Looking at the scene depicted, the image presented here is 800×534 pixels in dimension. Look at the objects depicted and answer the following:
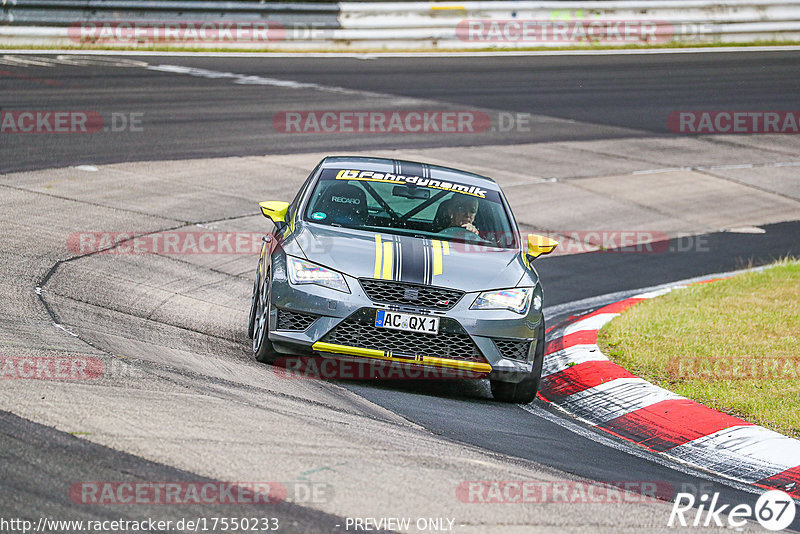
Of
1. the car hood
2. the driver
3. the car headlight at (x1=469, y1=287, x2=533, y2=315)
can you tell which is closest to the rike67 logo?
the car headlight at (x1=469, y1=287, x2=533, y2=315)

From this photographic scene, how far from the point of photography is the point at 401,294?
7.17 meters

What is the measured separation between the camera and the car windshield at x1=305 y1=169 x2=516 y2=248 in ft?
26.7

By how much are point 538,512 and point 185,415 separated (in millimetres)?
1744

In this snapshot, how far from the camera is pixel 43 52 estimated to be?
916 inches

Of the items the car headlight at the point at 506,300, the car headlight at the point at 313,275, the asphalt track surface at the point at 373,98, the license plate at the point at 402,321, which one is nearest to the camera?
the license plate at the point at 402,321

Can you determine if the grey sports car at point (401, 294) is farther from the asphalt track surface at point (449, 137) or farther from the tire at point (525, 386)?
the asphalt track surface at point (449, 137)

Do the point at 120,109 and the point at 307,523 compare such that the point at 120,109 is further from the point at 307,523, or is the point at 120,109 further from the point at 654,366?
the point at 307,523

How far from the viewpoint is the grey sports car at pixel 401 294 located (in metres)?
7.17

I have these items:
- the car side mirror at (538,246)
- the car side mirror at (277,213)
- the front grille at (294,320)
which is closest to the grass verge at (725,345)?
the car side mirror at (538,246)

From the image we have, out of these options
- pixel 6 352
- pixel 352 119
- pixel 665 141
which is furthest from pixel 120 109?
pixel 6 352

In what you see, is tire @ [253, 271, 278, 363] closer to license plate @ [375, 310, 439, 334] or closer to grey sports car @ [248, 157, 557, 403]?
grey sports car @ [248, 157, 557, 403]

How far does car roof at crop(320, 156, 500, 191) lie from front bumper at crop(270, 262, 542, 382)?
163 centimetres

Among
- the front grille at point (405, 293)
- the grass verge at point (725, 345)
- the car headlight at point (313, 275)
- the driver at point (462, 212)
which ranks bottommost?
the grass verge at point (725, 345)

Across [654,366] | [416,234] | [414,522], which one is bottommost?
[654,366]
